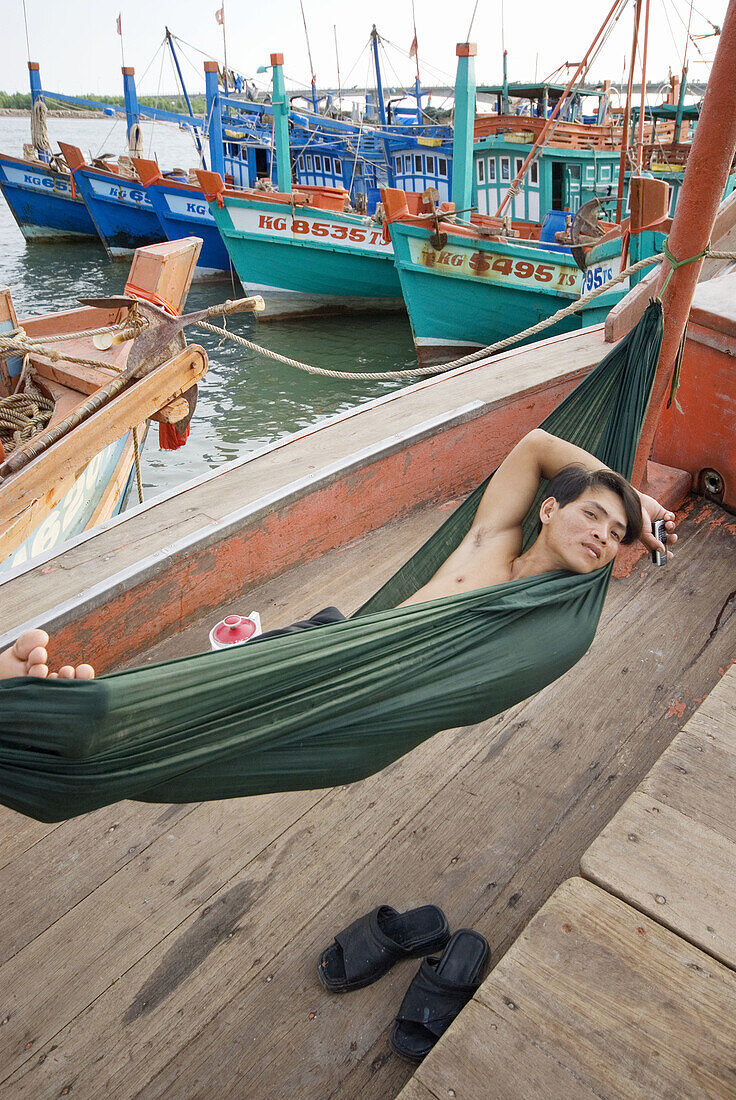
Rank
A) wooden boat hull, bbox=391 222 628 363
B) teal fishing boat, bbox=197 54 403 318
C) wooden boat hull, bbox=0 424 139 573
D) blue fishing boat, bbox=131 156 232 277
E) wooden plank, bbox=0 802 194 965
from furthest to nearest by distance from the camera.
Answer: blue fishing boat, bbox=131 156 232 277 → teal fishing boat, bbox=197 54 403 318 → wooden boat hull, bbox=391 222 628 363 → wooden boat hull, bbox=0 424 139 573 → wooden plank, bbox=0 802 194 965

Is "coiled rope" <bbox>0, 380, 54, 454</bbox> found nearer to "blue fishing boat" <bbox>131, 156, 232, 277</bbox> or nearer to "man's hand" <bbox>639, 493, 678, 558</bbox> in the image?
"man's hand" <bbox>639, 493, 678, 558</bbox>

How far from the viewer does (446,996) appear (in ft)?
4.36

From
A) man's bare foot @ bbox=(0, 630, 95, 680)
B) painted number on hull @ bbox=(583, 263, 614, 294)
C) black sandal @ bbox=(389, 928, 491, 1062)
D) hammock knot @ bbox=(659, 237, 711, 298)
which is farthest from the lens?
painted number on hull @ bbox=(583, 263, 614, 294)

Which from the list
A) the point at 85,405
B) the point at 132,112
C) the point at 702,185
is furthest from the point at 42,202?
the point at 702,185

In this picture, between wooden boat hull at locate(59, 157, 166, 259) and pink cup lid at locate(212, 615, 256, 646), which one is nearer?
pink cup lid at locate(212, 615, 256, 646)

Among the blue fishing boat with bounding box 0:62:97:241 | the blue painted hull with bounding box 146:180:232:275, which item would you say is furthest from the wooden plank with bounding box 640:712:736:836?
the blue fishing boat with bounding box 0:62:97:241

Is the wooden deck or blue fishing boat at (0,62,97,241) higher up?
blue fishing boat at (0,62,97,241)

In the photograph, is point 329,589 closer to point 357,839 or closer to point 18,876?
point 357,839

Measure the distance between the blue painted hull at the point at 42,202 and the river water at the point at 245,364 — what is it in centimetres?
151

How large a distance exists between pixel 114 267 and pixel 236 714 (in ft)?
56.3

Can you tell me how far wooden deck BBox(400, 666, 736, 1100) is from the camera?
102 centimetres

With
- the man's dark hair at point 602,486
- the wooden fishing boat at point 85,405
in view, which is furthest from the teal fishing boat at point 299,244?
the man's dark hair at point 602,486

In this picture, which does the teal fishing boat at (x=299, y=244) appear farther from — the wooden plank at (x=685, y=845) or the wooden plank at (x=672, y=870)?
the wooden plank at (x=672, y=870)

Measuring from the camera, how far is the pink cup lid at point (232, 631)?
206 centimetres
